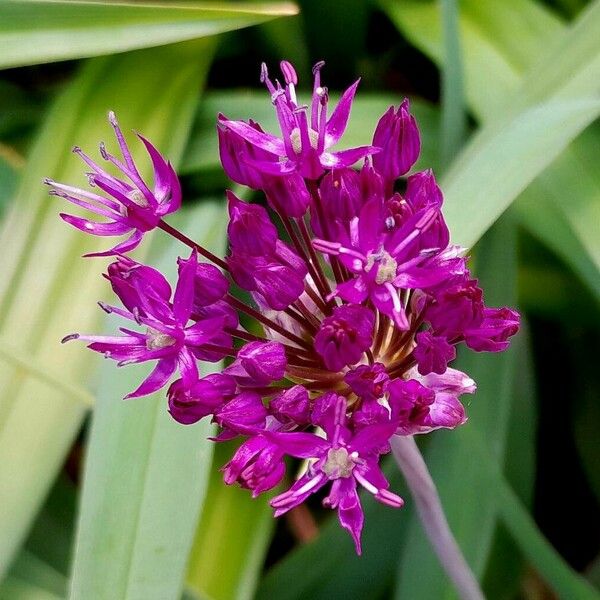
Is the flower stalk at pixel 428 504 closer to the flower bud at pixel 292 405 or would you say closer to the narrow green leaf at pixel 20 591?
the flower bud at pixel 292 405

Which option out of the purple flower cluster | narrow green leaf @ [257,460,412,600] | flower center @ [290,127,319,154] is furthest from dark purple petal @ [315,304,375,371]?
narrow green leaf @ [257,460,412,600]

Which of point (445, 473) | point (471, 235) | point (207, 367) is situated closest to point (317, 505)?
point (445, 473)

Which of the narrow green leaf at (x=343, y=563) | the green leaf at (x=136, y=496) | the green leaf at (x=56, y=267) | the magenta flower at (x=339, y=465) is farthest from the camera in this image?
the narrow green leaf at (x=343, y=563)

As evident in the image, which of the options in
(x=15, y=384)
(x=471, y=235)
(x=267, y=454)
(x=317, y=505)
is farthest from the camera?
(x=317, y=505)

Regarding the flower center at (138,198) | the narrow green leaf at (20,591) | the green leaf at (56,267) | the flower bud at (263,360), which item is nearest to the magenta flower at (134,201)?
the flower center at (138,198)

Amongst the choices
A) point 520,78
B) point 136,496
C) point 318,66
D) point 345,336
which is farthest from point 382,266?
point 520,78

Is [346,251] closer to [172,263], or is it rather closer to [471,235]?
[471,235]
